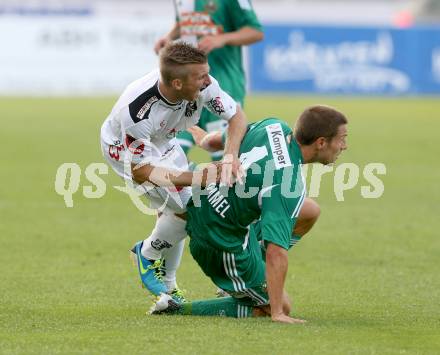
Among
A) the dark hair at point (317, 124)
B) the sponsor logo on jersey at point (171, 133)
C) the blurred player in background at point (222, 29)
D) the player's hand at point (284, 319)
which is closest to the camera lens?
the player's hand at point (284, 319)

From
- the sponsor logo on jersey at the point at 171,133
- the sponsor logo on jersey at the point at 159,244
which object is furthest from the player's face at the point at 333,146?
the sponsor logo on jersey at the point at 159,244

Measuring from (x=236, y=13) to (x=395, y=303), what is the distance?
3.71m

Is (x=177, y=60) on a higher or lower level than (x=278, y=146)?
higher

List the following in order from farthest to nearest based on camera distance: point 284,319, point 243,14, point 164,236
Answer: point 243,14, point 164,236, point 284,319

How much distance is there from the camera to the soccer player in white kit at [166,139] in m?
6.63

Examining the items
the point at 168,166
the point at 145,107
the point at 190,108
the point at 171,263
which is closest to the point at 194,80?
the point at 145,107

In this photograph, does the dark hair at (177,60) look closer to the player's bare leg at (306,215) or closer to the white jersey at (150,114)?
the white jersey at (150,114)

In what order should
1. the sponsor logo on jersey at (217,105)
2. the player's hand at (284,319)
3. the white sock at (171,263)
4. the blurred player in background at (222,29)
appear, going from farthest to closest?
the blurred player in background at (222,29) < the white sock at (171,263) < the sponsor logo on jersey at (217,105) < the player's hand at (284,319)

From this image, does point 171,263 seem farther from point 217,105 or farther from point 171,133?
point 217,105

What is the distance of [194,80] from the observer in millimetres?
6613

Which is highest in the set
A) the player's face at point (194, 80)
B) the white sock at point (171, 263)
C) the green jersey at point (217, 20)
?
the green jersey at point (217, 20)

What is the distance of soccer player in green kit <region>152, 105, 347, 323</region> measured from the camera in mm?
6395

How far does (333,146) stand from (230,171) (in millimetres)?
626

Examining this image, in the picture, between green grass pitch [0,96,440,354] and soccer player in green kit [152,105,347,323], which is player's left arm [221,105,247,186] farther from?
green grass pitch [0,96,440,354]
